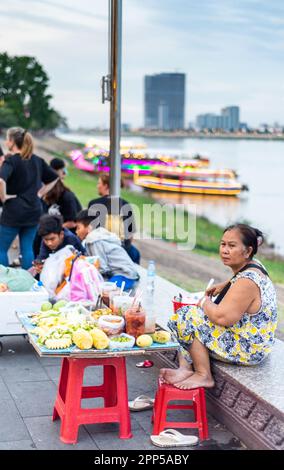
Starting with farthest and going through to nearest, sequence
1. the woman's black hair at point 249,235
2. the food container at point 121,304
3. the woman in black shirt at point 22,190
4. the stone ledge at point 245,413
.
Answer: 1. the woman in black shirt at point 22,190
2. the food container at point 121,304
3. the woman's black hair at point 249,235
4. the stone ledge at point 245,413

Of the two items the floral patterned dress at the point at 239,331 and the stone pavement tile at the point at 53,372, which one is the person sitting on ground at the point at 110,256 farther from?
the floral patterned dress at the point at 239,331

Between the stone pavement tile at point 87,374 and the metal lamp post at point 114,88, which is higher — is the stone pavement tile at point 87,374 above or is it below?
below

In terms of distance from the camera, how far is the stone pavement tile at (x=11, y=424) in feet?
11.2

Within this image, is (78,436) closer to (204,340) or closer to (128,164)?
(204,340)

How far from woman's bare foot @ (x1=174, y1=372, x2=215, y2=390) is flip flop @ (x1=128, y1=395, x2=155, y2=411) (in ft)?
1.22

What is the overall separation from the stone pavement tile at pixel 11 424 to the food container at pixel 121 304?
2.52ft

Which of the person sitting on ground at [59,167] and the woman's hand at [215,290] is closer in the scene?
the woman's hand at [215,290]

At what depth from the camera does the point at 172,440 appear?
11.2 feet

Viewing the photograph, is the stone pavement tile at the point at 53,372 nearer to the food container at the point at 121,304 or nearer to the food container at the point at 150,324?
the food container at the point at 121,304

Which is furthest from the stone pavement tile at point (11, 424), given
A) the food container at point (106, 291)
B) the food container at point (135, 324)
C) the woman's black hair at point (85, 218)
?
the woman's black hair at point (85, 218)

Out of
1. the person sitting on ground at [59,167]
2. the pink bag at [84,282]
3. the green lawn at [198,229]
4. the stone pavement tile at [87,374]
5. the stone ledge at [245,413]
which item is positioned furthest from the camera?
the green lawn at [198,229]

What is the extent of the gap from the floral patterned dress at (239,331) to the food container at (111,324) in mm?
289

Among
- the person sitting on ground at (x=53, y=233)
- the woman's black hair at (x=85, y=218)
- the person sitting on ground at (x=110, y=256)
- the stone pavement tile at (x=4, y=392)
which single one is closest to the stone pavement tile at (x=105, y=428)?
the stone pavement tile at (x=4, y=392)
